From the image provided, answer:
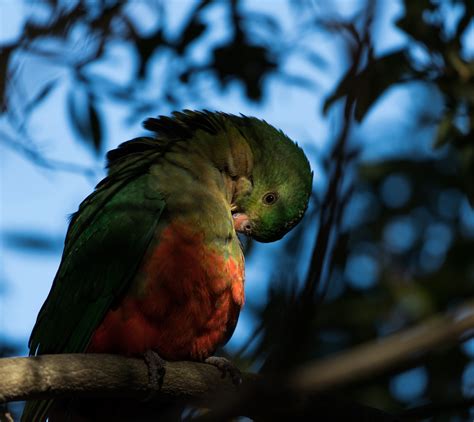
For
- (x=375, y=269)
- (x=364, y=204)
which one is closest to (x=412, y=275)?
(x=375, y=269)

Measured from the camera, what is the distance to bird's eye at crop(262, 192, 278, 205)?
4.79 meters

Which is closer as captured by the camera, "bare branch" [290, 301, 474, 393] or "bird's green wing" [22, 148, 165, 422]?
"bare branch" [290, 301, 474, 393]

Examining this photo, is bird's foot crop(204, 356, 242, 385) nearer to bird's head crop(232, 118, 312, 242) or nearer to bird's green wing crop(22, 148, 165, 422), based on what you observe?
bird's green wing crop(22, 148, 165, 422)

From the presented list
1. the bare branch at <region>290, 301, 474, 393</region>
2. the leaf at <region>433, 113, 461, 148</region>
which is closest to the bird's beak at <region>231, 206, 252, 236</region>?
the leaf at <region>433, 113, 461, 148</region>

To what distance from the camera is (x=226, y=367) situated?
12.8 feet

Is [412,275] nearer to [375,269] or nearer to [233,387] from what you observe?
[375,269]

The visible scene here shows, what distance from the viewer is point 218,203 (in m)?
4.37

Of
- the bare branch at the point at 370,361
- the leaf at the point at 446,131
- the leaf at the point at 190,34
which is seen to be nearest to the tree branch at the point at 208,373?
the bare branch at the point at 370,361

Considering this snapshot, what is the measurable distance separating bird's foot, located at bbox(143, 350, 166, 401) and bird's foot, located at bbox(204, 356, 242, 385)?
322 mm

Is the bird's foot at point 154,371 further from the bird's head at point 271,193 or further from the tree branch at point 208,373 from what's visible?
the bird's head at point 271,193

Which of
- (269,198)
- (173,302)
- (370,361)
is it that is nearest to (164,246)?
(173,302)

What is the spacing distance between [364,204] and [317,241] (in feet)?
21.4

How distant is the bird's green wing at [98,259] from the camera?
4.05 m

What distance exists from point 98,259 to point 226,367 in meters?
0.92
